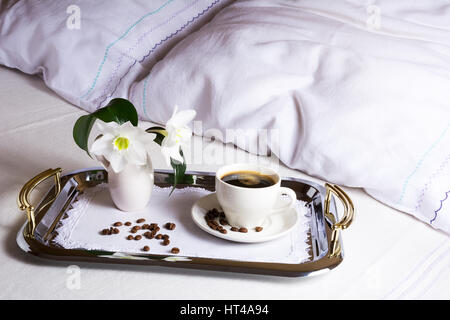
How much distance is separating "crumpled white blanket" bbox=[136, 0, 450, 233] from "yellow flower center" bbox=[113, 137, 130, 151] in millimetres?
293

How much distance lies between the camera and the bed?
23.6 inches

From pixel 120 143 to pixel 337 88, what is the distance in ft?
1.18

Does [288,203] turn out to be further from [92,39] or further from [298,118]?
[92,39]

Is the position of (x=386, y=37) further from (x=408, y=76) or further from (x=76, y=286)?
(x=76, y=286)

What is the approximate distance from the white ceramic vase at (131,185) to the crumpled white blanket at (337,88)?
0.81 ft

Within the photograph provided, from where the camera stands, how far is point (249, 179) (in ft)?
2.15

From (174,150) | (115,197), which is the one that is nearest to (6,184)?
(115,197)

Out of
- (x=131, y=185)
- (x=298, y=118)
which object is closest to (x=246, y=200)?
(x=131, y=185)

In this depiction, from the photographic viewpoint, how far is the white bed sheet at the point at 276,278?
1.89ft

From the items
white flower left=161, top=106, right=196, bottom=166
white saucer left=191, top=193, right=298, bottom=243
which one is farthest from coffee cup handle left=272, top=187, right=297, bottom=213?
white flower left=161, top=106, right=196, bottom=166

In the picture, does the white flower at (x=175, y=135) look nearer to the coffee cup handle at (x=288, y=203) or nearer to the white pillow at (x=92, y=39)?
the coffee cup handle at (x=288, y=203)

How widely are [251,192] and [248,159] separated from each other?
0.28 metres

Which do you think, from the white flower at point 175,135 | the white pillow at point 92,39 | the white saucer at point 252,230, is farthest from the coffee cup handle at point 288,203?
the white pillow at point 92,39
